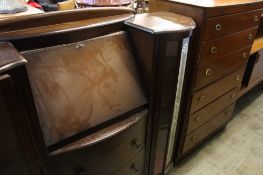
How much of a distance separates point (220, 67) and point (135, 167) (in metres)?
0.84

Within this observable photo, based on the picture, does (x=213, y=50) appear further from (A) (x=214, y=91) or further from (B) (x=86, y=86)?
(B) (x=86, y=86)

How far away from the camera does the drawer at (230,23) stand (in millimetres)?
1204

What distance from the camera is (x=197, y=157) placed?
5.79 feet

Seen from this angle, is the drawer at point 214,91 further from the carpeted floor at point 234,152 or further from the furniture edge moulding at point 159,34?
the carpeted floor at point 234,152

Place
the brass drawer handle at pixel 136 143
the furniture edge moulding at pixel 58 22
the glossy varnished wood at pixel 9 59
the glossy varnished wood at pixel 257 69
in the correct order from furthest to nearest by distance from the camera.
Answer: the glossy varnished wood at pixel 257 69 → the brass drawer handle at pixel 136 143 → the furniture edge moulding at pixel 58 22 → the glossy varnished wood at pixel 9 59

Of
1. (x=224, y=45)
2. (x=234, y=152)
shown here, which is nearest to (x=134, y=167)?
(x=224, y=45)

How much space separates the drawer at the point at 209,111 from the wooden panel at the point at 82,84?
0.63 m

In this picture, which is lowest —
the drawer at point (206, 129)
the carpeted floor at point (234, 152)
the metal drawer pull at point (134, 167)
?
the carpeted floor at point (234, 152)

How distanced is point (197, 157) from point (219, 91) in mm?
556

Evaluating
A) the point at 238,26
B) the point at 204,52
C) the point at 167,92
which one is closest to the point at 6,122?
the point at 167,92

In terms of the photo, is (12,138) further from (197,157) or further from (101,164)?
(197,157)

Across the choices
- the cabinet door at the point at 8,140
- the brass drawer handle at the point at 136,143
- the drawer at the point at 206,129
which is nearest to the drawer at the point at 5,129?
the cabinet door at the point at 8,140

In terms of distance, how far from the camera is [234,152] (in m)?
1.83

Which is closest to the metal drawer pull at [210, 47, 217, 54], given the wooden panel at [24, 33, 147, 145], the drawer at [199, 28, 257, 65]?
the drawer at [199, 28, 257, 65]
